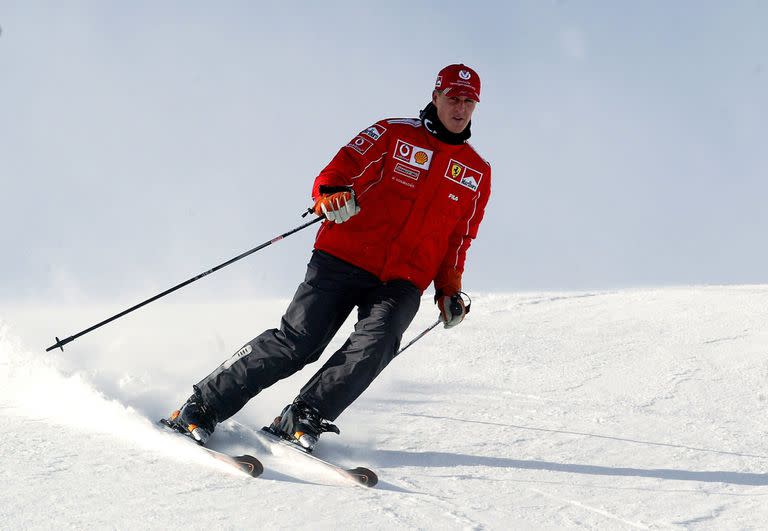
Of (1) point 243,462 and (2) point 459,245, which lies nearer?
(1) point 243,462

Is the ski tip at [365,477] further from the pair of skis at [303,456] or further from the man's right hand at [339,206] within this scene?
the man's right hand at [339,206]

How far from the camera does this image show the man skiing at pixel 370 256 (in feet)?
13.0

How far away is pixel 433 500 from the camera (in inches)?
128

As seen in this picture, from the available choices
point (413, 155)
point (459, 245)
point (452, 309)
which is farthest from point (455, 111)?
point (452, 309)

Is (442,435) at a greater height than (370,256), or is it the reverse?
(370,256)

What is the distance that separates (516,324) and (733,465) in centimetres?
424

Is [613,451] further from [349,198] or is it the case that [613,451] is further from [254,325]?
[254,325]

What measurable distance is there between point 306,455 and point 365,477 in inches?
15.9

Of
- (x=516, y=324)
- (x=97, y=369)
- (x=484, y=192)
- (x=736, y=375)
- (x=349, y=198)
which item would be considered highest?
(x=516, y=324)

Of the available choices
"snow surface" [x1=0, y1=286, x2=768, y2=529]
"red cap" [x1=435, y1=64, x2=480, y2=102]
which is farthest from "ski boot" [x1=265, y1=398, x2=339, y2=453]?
"red cap" [x1=435, y1=64, x2=480, y2=102]

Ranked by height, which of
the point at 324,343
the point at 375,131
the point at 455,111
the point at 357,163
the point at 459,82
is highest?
the point at 459,82

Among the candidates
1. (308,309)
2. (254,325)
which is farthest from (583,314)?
(308,309)

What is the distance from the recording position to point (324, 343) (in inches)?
165

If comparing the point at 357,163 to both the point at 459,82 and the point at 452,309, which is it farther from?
the point at 452,309
